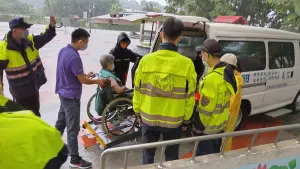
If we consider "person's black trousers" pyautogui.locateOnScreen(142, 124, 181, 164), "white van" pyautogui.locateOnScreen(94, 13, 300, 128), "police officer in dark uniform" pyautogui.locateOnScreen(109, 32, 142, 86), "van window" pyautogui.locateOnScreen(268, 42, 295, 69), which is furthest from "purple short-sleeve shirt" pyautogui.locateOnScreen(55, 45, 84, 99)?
"van window" pyautogui.locateOnScreen(268, 42, 295, 69)

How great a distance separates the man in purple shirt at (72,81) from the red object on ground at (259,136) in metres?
1.71

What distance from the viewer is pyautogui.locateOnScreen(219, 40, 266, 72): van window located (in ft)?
14.8

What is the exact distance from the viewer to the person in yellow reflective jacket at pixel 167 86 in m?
2.39

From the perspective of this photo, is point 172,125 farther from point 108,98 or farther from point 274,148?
point 108,98

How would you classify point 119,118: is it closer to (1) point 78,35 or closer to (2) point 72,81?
(2) point 72,81

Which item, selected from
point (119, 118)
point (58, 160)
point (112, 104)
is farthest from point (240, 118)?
point (58, 160)

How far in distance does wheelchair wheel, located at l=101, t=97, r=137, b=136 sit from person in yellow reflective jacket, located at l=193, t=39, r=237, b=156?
1750mm

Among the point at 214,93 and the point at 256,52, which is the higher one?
the point at 256,52

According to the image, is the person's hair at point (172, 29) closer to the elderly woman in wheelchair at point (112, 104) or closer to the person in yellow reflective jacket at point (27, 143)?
the person in yellow reflective jacket at point (27, 143)


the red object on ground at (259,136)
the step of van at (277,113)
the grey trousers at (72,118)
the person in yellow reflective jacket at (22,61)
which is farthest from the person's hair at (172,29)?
the step of van at (277,113)

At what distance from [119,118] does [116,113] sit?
98mm

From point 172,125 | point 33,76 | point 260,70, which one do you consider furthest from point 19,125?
point 260,70

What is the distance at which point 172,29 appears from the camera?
2377mm

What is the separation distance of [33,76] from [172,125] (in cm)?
203
